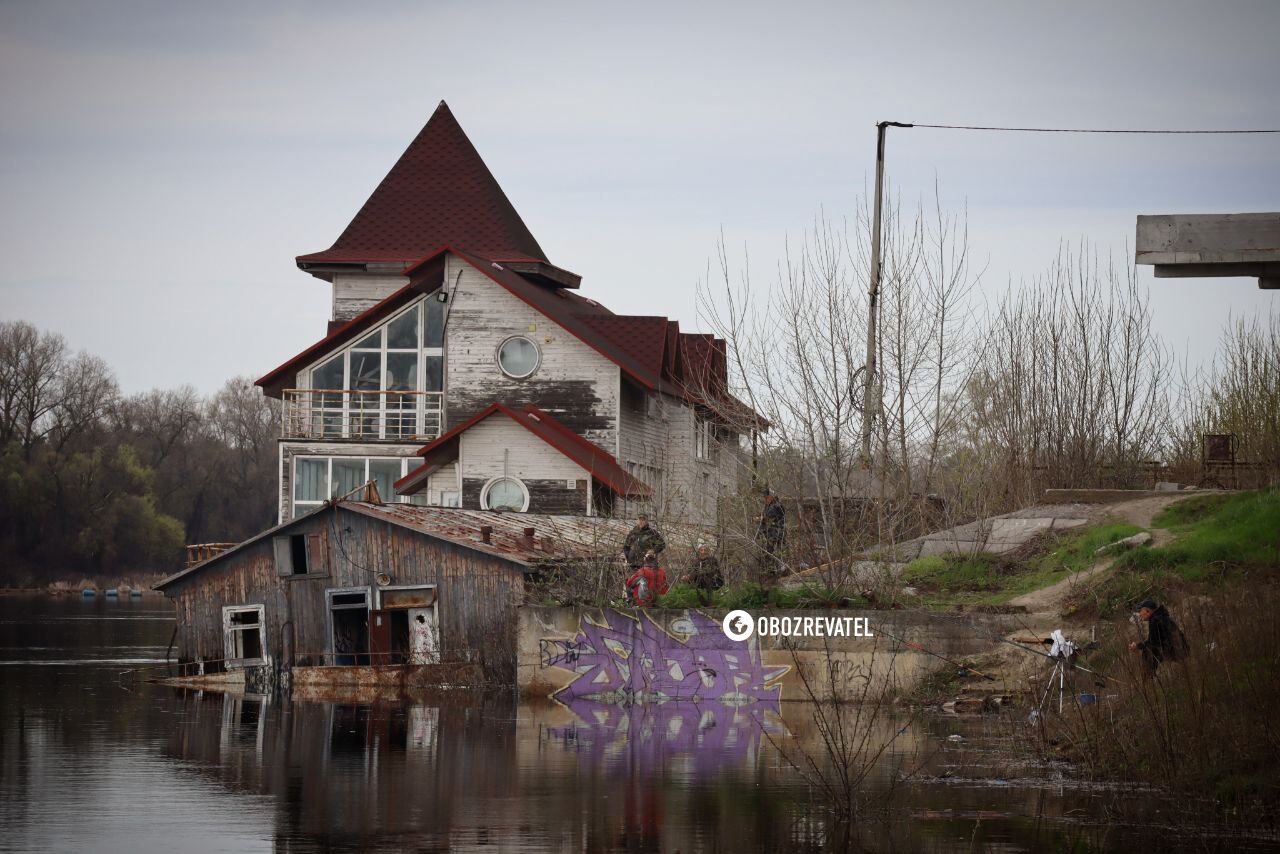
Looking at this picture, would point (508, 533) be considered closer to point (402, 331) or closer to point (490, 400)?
point (490, 400)

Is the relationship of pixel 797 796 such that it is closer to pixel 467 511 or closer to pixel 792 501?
pixel 792 501

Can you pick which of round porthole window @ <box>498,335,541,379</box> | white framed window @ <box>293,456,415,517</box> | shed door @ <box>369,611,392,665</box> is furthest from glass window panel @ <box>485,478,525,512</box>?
shed door @ <box>369,611,392,665</box>

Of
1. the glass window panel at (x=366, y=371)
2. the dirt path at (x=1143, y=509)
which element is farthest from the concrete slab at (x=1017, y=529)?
the glass window panel at (x=366, y=371)

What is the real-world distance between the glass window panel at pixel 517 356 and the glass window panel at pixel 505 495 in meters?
3.72

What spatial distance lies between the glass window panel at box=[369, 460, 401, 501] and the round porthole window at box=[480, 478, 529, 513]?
485 cm

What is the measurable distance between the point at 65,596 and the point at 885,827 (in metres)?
89.4

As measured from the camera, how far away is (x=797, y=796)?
16.8 meters

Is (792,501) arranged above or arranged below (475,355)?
below

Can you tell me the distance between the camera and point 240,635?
35188 mm

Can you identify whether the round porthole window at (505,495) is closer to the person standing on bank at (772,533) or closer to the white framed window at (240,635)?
the white framed window at (240,635)

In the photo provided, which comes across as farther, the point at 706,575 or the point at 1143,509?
the point at 1143,509

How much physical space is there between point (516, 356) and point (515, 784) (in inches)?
1180

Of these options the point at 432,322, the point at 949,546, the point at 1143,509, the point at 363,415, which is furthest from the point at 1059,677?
the point at 363,415

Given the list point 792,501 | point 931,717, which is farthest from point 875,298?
point 931,717
